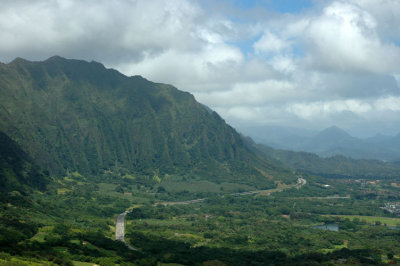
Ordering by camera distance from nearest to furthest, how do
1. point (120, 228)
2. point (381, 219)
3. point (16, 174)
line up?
point (120, 228) < point (16, 174) < point (381, 219)

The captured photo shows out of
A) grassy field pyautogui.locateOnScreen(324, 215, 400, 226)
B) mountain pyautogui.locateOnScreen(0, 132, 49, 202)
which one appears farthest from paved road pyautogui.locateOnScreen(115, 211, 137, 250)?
grassy field pyautogui.locateOnScreen(324, 215, 400, 226)

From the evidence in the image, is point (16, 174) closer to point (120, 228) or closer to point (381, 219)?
point (120, 228)

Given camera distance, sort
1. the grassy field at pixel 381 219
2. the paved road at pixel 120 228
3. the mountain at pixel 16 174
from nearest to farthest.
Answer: the paved road at pixel 120 228 → the mountain at pixel 16 174 → the grassy field at pixel 381 219

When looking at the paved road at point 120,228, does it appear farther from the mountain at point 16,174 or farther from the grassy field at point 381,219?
the grassy field at point 381,219

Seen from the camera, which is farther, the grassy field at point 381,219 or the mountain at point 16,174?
the grassy field at point 381,219

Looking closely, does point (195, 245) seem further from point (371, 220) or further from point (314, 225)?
point (371, 220)

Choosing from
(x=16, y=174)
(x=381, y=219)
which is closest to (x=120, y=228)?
(x=16, y=174)

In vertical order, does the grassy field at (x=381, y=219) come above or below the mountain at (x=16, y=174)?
below

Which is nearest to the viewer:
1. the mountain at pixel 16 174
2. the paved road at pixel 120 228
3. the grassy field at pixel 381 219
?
the paved road at pixel 120 228

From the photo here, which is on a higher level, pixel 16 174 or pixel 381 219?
pixel 16 174

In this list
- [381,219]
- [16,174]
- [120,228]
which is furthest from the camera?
[381,219]

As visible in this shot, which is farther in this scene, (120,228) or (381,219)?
(381,219)

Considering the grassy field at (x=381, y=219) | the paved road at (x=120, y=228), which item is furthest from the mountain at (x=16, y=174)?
the grassy field at (x=381, y=219)
